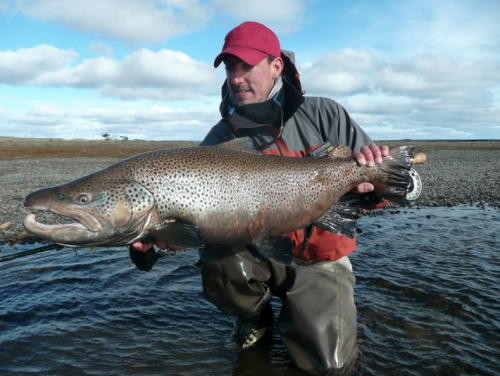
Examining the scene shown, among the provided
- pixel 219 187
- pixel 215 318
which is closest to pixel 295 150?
pixel 219 187

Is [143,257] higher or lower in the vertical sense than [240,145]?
Result: lower

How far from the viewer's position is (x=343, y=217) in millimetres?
4098

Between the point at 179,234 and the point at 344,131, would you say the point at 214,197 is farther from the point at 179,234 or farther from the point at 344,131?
the point at 344,131

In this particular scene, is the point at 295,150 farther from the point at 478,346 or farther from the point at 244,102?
the point at 478,346

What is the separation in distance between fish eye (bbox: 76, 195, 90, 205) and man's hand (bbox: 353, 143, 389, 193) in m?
2.44

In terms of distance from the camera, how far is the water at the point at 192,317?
4113 mm

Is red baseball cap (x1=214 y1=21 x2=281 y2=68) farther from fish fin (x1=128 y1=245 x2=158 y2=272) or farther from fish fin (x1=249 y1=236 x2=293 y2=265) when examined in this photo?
fish fin (x1=128 y1=245 x2=158 y2=272)

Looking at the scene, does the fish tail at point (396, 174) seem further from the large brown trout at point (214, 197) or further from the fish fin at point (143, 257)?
the fish fin at point (143, 257)

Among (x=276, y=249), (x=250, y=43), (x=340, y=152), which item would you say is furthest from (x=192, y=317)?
(x=250, y=43)

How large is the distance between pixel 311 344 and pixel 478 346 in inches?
72.8

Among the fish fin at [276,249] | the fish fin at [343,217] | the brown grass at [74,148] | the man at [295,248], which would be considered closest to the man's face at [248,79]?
the man at [295,248]

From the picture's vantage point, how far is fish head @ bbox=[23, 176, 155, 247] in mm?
3229

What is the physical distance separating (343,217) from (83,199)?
7.81 ft

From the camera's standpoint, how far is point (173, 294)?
577cm
